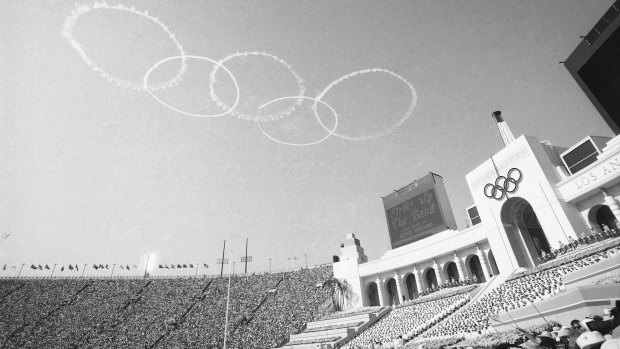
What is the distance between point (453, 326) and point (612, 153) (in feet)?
66.1

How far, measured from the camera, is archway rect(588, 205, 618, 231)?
2836cm

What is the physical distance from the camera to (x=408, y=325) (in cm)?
3209

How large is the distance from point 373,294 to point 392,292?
3886 mm

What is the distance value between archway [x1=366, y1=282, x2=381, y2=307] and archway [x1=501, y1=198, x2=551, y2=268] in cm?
2631

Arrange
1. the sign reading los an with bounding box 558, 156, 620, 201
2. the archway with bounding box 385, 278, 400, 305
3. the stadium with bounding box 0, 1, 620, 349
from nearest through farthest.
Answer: the stadium with bounding box 0, 1, 620, 349 → the sign reading los an with bounding box 558, 156, 620, 201 → the archway with bounding box 385, 278, 400, 305

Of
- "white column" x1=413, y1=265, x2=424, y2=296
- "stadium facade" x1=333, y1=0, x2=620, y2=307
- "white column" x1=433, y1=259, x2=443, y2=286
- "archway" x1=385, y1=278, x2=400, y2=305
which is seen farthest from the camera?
"archway" x1=385, y1=278, x2=400, y2=305

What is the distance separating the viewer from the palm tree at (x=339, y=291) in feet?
172

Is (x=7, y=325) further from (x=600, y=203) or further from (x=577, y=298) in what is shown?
(x=600, y=203)

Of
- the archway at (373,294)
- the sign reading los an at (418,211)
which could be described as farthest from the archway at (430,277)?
the archway at (373,294)

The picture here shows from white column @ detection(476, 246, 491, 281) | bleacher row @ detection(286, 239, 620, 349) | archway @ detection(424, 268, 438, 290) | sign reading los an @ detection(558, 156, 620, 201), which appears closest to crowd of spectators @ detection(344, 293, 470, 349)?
bleacher row @ detection(286, 239, 620, 349)

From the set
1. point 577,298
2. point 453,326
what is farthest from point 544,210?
point 577,298

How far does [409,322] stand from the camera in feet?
108

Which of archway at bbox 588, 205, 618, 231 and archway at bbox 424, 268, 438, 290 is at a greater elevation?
archway at bbox 588, 205, 618, 231

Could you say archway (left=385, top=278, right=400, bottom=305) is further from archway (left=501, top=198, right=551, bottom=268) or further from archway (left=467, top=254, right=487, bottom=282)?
archway (left=501, top=198, right=551, bottom=268)
